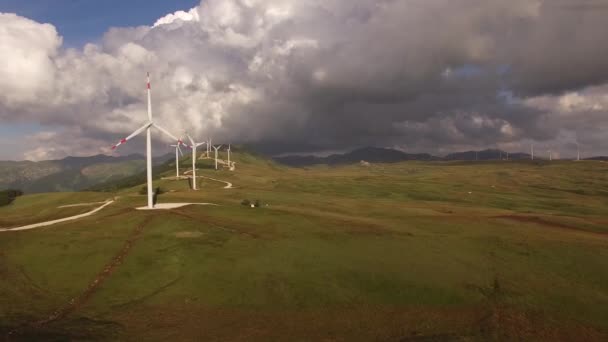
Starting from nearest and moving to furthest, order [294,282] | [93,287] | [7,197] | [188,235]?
[93,287] < [294,282] < [188,235] < [7,197]

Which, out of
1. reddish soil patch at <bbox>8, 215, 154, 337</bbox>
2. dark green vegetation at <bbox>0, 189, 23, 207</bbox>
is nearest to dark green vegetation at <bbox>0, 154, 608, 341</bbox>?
reddish soil patch at <bbox>8, 215, 154, 337</bbox>

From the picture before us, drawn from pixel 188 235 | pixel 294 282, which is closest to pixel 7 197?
pixel 188 235

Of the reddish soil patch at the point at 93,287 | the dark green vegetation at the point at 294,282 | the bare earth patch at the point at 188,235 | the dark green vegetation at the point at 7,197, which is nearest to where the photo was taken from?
the reddish soil patch at the point at 93,287

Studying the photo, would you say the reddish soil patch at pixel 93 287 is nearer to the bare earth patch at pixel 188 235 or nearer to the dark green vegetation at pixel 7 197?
the bare earth patch at pixel 188 235

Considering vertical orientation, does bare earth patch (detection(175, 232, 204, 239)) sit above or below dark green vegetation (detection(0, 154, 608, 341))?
above

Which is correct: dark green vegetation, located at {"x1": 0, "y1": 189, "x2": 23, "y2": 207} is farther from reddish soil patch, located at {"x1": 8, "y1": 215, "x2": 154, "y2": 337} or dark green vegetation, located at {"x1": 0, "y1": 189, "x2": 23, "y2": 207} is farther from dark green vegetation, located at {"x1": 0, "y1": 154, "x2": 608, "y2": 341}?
reddish soil patch, located at {"x1": 8, "y1": 215, "x2": 154, "y2": 337}

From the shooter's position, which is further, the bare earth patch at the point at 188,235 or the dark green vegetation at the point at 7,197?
the dark green vegetation at the point at 7,197

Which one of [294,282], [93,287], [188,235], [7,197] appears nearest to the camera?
[93,287]

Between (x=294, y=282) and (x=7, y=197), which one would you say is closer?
(x=294, y=282)

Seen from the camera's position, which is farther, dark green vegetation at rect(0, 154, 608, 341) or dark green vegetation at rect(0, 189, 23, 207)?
dark green vegetation at rect(0, 189, 23, 207)

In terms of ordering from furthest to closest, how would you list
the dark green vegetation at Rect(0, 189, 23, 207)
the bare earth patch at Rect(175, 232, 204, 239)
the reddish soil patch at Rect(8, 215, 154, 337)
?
1. the dark green vegetation at Rect(0, 189, 23, 207)
2. the bare earth patch at Rect(175, 232, 204, 239)
3. the reddish soil patch at Rect(8, 215, 154, 337)

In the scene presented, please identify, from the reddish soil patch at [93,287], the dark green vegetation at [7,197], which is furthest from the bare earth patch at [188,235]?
the dark green vegetation at [7,197]

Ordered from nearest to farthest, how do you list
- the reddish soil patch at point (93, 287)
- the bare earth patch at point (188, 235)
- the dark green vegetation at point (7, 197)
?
the reddish soil patch at point (93, 287) → the bare earth patch at point (188, 235) → the dark green vegetation at point (7, 197)

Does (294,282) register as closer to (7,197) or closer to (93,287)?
(93,287)
